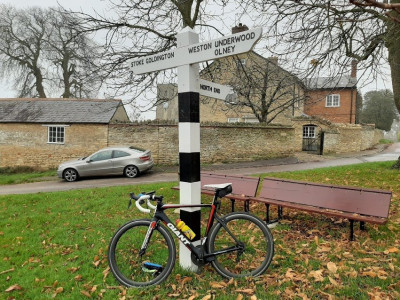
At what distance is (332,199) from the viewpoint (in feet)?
15.6

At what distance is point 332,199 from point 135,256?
3.05 meters

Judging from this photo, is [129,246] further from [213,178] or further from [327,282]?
[213,178]

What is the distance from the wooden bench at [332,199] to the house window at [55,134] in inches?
665

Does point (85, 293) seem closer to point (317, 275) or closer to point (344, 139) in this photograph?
point (317, 275)

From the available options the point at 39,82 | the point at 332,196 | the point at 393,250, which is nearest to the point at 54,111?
the point at 39,82

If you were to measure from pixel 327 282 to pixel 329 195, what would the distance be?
72.8 inches

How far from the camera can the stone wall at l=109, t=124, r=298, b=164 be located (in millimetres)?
18734

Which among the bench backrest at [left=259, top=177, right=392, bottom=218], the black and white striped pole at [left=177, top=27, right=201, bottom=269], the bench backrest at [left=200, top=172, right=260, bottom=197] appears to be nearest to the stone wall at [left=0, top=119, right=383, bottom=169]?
the bench backrest at [left=200, top=172, right=260, bottom=197]

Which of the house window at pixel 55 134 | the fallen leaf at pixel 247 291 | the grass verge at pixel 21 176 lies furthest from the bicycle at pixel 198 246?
the house window at pixel 55 134

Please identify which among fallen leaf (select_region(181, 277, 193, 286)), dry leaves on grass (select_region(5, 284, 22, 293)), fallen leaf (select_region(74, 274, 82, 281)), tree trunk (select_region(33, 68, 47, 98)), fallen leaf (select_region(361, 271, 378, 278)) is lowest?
dry leaves on grass (select_region(5, 284, 22, 293))

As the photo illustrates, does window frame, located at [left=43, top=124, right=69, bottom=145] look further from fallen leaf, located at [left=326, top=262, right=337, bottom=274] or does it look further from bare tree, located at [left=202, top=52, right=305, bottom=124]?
fallen leaf, located at [left=326, top=262, right=337, bottom=274]

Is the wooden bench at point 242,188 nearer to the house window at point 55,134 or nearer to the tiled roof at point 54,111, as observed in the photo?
the tiled roof at point 54,111

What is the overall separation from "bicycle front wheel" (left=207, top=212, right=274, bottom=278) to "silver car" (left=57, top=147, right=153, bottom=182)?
1198 centimetres

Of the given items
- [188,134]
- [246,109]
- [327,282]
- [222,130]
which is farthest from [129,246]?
[246,109]
